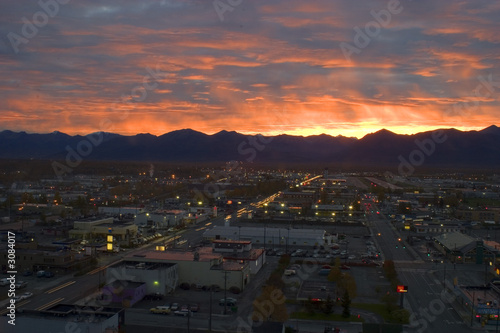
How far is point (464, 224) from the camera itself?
17.6 metres

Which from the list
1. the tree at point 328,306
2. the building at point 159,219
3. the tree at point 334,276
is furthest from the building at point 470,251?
the building at point 159,219

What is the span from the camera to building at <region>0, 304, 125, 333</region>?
5.99 m

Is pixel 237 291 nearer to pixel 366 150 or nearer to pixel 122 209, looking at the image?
pixel 122 209

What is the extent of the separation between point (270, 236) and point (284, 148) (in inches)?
4276

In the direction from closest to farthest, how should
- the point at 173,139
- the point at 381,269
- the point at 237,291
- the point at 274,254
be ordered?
the point at 237,291 → the point at 381,269 → the point at 274,254 → the point at 173,139

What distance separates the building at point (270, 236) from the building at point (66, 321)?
776 cm

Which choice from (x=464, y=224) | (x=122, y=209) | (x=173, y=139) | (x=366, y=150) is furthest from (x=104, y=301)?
(x=173, y=139)

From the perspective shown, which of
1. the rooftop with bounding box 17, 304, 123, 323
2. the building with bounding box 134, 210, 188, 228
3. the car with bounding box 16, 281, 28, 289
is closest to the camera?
the rooftop with bounding box 17, 304, 123, 323

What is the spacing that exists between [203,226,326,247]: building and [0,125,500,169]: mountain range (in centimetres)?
7810

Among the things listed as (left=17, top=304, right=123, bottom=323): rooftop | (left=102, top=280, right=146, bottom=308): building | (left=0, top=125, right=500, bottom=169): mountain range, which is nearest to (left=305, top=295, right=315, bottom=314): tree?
(left=102, top=280, right=146, bottom=308): building

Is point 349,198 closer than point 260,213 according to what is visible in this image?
No

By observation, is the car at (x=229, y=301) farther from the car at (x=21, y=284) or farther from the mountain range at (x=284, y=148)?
the mountain range at (x=284, y=148)

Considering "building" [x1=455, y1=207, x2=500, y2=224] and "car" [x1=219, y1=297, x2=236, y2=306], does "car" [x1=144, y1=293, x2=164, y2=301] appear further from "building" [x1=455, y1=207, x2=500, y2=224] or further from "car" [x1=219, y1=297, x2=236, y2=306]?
"building" [x1=455, y1=207, x2=500, y2=224]

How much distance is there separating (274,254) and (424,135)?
342 feet
